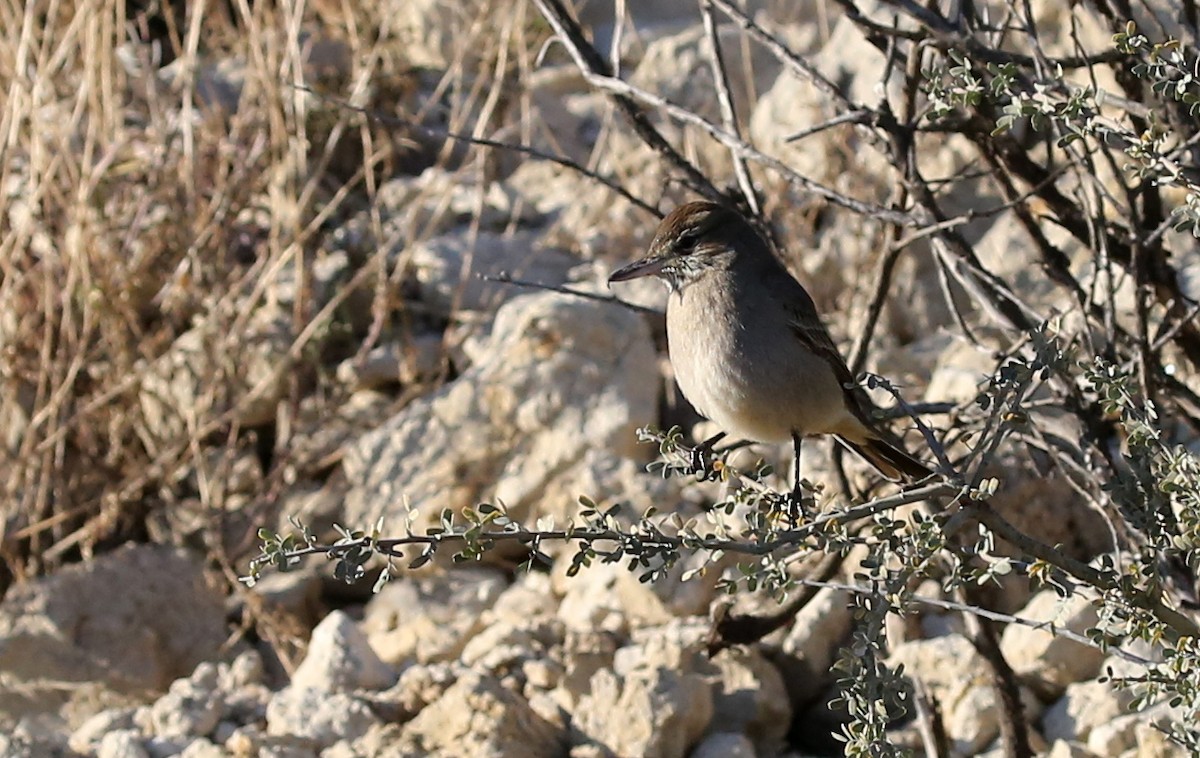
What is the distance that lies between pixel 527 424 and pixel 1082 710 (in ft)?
8.00

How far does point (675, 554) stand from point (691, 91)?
18.2 feet

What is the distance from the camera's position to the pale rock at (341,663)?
5.09 m

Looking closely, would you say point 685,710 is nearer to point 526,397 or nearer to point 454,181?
point 526,397

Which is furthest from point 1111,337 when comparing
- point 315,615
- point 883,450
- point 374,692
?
point 315,615

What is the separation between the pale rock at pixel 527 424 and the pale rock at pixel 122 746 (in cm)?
164

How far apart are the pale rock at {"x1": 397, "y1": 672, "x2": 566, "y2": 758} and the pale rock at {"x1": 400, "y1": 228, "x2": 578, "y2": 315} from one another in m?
2.64

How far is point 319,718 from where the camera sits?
481 centimetres

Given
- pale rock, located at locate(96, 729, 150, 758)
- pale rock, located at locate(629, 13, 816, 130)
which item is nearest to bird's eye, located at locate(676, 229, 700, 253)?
pale rock, located at locate(96, 729, 150, 758)

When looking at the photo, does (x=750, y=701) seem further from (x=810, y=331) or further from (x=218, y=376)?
(x=218, y=376)

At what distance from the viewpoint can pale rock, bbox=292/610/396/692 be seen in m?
5.09

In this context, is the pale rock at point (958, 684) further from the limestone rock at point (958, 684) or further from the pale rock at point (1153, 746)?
the pale rock at point (1153, 746)

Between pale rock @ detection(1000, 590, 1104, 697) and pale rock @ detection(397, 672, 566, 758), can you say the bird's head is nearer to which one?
pale rock @ detection(397, 672, 566, 758)

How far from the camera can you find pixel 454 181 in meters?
6.82

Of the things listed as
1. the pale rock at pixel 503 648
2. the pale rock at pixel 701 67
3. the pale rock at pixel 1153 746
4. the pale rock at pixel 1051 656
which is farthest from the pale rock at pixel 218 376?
the pale rock at pixel 1153 746
